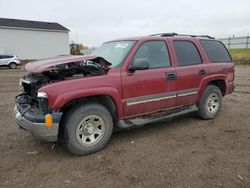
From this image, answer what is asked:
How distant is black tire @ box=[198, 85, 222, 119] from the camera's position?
5287 millimetres

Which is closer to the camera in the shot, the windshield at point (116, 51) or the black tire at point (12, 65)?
the windshield at point (116, 51)

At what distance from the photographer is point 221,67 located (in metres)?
5.44

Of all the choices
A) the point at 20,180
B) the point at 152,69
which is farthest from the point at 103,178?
the point at 152,69

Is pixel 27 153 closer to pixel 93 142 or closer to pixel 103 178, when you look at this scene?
pixel 93 142

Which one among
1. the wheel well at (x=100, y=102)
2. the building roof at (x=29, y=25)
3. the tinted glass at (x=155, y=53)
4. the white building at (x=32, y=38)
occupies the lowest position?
the wheel well at (x=100, y=102)

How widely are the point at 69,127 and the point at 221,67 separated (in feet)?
12.5

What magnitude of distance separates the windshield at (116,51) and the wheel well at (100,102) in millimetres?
615

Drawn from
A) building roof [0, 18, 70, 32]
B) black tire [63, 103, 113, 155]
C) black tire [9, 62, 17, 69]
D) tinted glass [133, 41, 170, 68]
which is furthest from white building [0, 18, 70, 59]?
black tire [63, 103, 113, 155]

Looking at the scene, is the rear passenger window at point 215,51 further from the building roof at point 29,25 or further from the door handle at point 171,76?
the building roof at point 29,25

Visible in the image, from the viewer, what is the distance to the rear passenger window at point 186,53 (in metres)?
4.75

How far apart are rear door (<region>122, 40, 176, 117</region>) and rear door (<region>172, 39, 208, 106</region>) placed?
20cm

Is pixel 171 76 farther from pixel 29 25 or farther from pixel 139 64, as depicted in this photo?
pixel 29 25

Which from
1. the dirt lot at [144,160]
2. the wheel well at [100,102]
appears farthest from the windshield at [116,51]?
the dirt lot at [144,160]

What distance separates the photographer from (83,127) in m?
3.69
